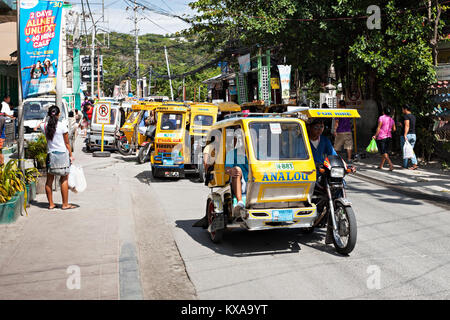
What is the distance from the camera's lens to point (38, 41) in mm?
9688

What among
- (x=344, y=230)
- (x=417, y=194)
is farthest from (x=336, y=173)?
(x=417, y=194)

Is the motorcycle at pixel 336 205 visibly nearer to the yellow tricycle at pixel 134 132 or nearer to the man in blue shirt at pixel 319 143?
the man in blue shirt at pixel 319 143

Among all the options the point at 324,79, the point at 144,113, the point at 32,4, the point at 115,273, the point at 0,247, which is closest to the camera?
the point at 115,273

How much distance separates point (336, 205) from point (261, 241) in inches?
52.5

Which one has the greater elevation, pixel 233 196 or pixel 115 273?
pixel 233 196

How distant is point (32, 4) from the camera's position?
9680 millimetres

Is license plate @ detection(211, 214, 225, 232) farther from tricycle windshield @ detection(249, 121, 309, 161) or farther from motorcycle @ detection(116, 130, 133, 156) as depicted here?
motorcycle @ detection(116, 130, 133, 156)

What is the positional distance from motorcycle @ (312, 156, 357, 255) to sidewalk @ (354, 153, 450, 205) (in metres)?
4.78

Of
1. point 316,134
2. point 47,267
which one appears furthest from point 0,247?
point 316,134

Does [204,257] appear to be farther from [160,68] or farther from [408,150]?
[160,68]

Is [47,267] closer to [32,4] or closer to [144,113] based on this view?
[32,4]

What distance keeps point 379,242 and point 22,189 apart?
628cm

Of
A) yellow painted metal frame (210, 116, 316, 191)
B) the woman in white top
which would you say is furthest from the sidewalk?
the woman in white top

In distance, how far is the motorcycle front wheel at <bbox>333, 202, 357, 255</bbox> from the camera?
6.57 m
